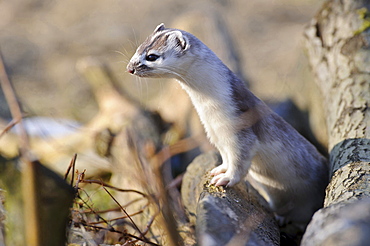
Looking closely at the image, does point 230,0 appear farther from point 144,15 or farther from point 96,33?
point 96,33

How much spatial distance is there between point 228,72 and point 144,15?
6.37m

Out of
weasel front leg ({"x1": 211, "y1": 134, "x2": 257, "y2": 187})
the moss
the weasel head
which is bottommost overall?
weasel front leg ({"x1": 211, "y1": 134, "x2": 257, "y2": 187})

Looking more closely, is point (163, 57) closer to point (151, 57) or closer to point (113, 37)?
point (151, 57)

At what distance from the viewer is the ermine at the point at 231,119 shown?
310 centimetres

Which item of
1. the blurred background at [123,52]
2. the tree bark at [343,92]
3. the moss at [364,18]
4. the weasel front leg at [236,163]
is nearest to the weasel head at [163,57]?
the weasel front leg at [236,163]

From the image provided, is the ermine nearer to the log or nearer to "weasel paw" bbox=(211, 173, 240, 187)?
"weasel paw" bbox=(211, 173, 240, 187)

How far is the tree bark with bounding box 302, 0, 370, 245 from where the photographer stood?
8.93ft

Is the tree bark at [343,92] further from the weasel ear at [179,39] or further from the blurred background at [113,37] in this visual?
the weasel ear at [179,39]

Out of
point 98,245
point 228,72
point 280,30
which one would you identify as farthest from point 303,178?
point 280,30

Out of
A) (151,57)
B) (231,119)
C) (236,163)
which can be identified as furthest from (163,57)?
(236,163)

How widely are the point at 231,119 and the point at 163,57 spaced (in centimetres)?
66

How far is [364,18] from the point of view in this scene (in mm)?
4125

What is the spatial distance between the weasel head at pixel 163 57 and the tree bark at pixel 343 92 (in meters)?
1.36

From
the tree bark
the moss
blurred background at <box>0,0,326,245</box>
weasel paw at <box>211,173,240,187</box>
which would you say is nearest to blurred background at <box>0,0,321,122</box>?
blurred background at <box>0,0,326,245</box>
